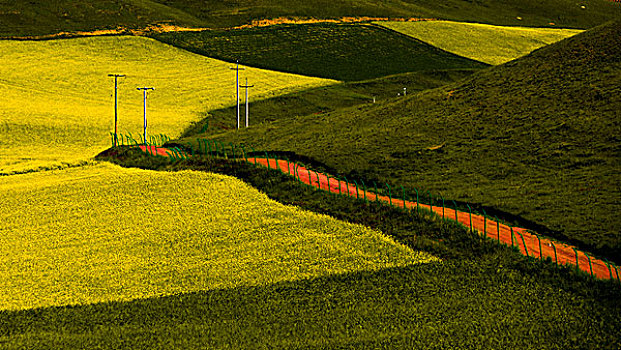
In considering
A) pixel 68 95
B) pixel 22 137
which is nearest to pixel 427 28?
pixel 68 95

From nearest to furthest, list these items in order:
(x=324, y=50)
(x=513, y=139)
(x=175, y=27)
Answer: (x=513, y=139), (x=324, y=50), (x=175, y=27)

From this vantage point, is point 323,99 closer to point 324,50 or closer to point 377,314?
point 324,50

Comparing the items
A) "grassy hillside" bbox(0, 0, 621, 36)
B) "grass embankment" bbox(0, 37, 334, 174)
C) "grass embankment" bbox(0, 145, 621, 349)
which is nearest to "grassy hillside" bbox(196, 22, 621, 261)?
"grass embankment" bbox(0, 145, 621, 349)

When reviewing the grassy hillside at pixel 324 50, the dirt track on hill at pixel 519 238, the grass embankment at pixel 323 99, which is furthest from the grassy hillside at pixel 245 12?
the dirt track on hill at pixel 519 238

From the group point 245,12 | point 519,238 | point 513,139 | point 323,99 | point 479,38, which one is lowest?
point 323,99

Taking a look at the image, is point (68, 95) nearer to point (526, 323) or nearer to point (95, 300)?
point (95, 300)

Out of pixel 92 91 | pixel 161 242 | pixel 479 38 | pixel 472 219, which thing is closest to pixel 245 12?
pixel 479 38

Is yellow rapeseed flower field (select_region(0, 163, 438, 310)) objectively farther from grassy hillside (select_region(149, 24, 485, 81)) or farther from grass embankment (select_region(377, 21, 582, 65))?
grass embankment (select_region(377, 21, 582, 65))

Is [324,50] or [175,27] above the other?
[175,27]
